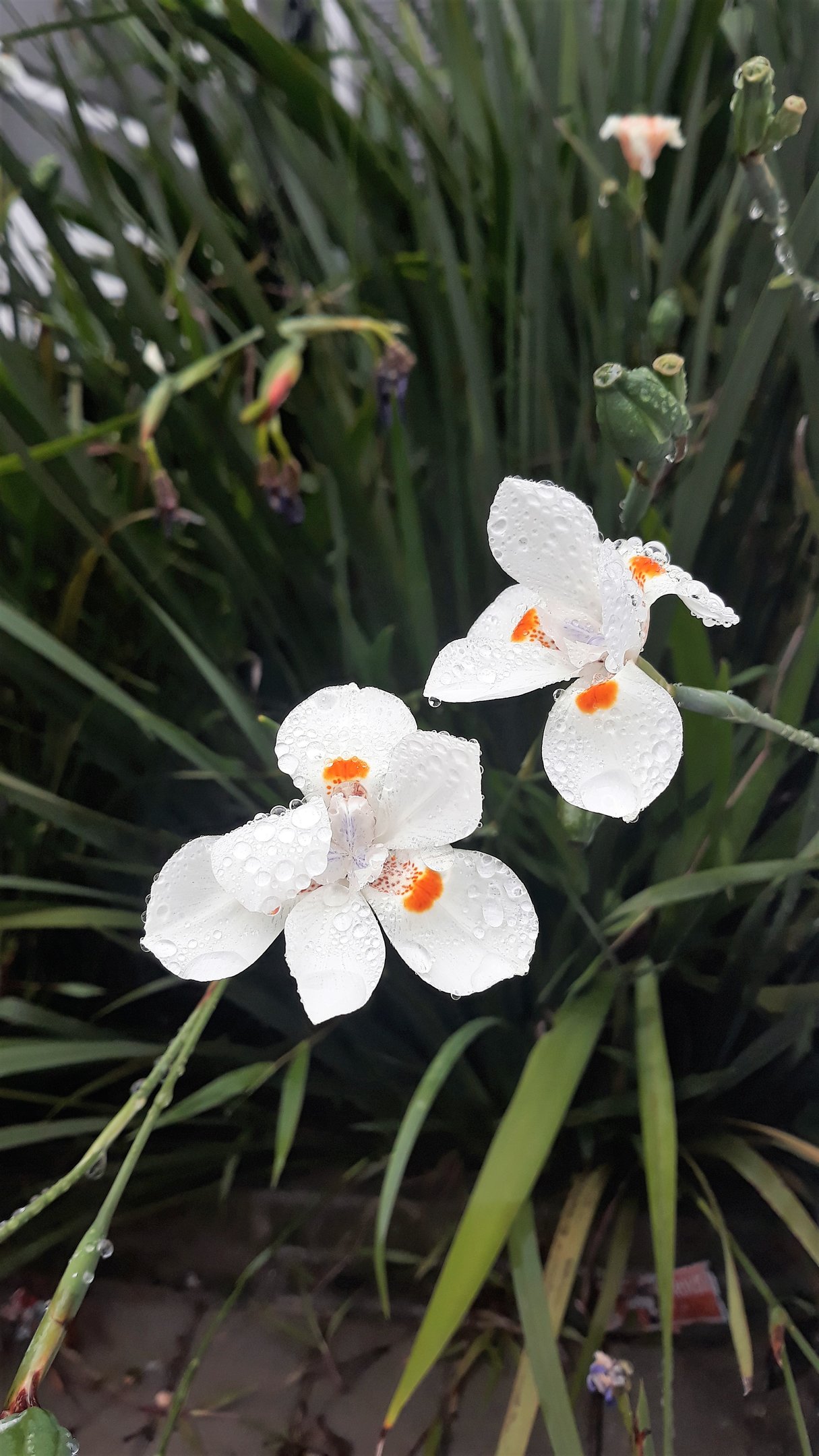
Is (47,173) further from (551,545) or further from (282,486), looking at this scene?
(551,545)

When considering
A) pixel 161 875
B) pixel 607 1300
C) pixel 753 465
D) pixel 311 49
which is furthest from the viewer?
pixel 311 49

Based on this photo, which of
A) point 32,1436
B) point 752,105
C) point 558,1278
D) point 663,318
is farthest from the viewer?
point 663,318

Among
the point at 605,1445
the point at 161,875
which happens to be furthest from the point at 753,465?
the point at 605,1445

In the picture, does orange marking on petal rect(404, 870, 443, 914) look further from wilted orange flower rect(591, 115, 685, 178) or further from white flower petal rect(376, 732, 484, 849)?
wilted orange flower rect(591, 115, 685, 178)

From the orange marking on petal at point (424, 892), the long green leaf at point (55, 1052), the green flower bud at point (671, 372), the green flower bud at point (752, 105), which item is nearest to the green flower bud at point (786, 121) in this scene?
the green flower bud at point (752, 105)

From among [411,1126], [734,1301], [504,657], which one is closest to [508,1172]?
[411,1126]

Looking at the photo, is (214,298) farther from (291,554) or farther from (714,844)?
(714,844)
